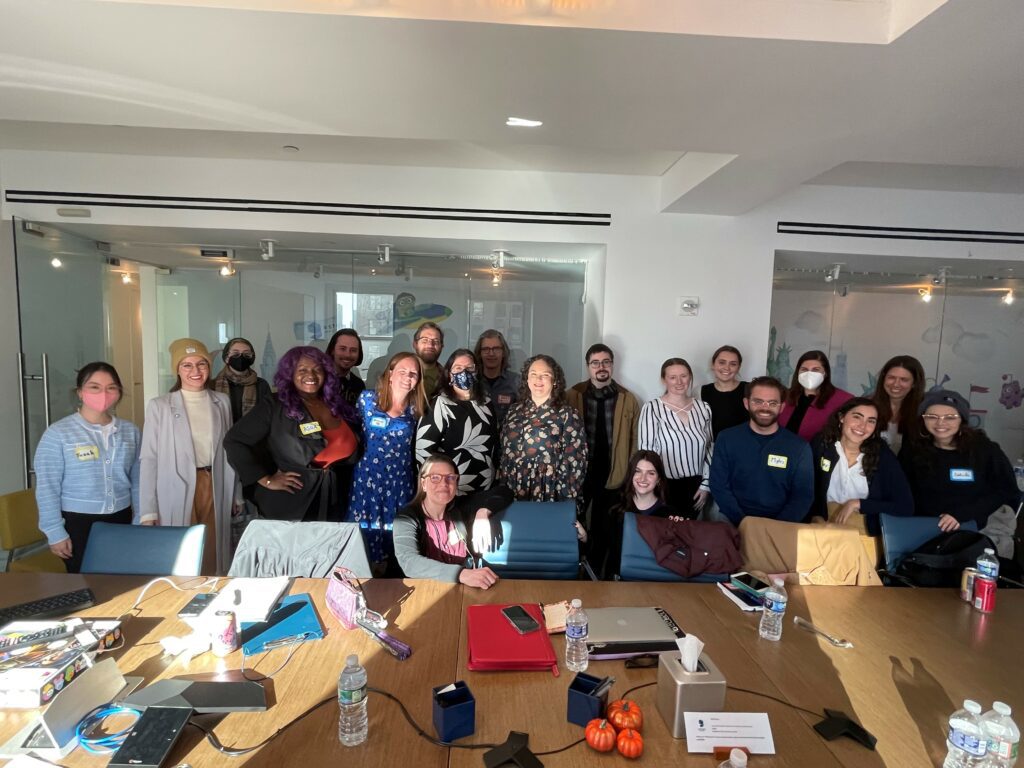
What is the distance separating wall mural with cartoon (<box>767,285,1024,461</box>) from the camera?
5.42 metres

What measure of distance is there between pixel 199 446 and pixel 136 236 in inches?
104

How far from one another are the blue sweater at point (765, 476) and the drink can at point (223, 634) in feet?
8.26

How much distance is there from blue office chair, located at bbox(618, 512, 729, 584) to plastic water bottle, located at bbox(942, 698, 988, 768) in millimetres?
1184

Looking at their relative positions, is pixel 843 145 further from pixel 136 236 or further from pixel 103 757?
pixel 136 236

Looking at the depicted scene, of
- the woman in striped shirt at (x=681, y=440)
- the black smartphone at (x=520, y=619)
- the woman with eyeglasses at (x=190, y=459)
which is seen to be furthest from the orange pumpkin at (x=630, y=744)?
the woman with eyeglasses at (x=190, y=459)

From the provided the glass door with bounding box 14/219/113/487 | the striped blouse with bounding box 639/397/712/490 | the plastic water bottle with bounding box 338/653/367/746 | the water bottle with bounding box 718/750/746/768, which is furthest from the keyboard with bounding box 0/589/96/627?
the glass door with bounding box 14/219/113/487

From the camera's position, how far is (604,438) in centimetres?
376

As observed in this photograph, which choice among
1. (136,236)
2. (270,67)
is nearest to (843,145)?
(270,67)

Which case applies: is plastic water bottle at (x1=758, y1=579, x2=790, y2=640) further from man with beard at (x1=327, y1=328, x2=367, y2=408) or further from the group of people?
man with beard at (x1=327, y1=328, x2=367, y2=408)

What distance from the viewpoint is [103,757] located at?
126 centimetres

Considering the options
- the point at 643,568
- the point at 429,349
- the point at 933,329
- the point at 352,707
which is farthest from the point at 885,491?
the point at 933,329

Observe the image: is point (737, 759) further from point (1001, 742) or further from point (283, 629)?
point (283, 629)

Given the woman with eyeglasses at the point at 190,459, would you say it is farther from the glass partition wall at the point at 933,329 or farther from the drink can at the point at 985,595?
the glass partition wall at the point at 933,329

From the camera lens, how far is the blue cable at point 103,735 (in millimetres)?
1271
